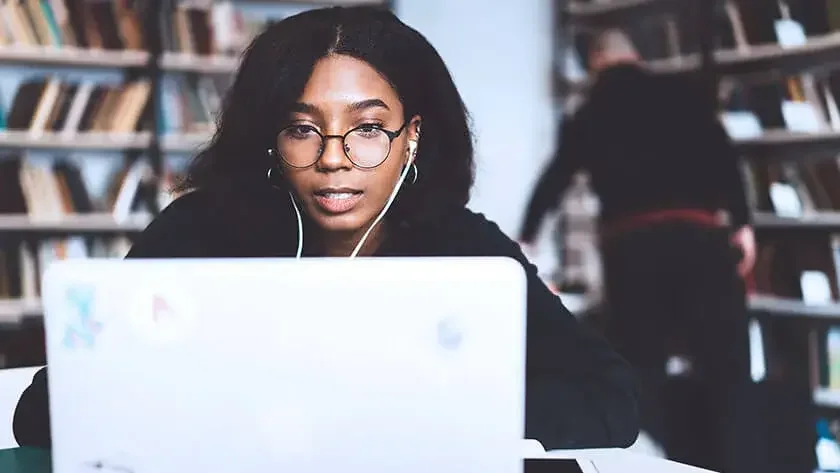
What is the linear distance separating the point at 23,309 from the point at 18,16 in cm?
111

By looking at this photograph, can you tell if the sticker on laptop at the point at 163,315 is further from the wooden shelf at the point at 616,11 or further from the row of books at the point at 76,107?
the wooden shelf at the point at 616,11

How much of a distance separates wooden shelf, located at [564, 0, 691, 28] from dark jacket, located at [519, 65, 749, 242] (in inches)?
38.0

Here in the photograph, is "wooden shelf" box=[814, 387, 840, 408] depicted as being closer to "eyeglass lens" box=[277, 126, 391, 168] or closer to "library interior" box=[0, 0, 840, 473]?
"library interior" box=[0, 0, 840, 473]

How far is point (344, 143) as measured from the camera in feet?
3.34

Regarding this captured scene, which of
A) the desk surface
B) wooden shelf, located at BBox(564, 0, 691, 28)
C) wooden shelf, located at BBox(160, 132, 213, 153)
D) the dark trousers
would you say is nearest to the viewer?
A: the desk surface

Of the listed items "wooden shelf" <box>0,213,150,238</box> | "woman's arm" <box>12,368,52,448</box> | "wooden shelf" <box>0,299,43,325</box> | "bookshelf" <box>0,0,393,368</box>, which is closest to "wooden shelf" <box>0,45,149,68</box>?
"bookshelf" <box>0,0,393,368</box>

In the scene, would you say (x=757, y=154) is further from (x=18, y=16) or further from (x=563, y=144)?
(x=18, y=16)

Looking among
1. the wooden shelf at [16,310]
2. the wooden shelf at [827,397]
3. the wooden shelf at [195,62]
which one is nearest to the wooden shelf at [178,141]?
the wooden shelf at [195,62]

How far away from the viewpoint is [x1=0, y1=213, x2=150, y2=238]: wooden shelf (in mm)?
2850

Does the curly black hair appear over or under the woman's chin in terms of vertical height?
over

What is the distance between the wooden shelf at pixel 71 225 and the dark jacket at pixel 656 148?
170 cm

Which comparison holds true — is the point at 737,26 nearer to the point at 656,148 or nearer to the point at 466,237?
the point at 656,148

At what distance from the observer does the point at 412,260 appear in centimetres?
55

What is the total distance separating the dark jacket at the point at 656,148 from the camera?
8.04 ft
